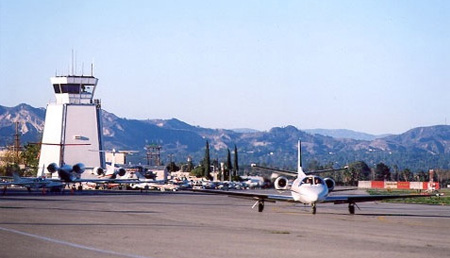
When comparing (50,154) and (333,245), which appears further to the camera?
(50,154)

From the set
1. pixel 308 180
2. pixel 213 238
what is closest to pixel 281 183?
pixel 308 180

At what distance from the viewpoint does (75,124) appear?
124500 millimetres

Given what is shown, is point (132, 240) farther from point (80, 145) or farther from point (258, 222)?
point (80, 145)

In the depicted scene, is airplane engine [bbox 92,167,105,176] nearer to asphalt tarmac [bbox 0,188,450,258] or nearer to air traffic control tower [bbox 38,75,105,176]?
air traffic control tower [bbox 38,75,105,176]

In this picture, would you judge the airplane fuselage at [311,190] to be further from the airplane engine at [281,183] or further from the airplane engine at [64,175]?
the airplane engine at [64,175]

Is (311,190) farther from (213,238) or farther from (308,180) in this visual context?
(213,238)

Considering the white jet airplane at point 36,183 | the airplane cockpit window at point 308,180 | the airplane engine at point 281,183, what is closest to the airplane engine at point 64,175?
the white jet airplane at point 36,183

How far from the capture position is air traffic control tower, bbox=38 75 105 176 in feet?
407

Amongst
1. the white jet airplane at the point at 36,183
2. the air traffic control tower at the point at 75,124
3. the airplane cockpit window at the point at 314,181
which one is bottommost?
the white jet airplane at the point at 36,183

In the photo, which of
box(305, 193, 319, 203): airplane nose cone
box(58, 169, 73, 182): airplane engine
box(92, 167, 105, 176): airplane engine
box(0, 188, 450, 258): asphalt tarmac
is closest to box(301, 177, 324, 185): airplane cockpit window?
box(305, 193, 319, 203): airplane nose cone

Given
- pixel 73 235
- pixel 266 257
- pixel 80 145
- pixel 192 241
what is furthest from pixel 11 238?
pixel 80 145

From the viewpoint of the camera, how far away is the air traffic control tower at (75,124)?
407 feet

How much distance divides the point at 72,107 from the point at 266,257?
110633mm

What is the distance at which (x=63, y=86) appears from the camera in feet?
415
